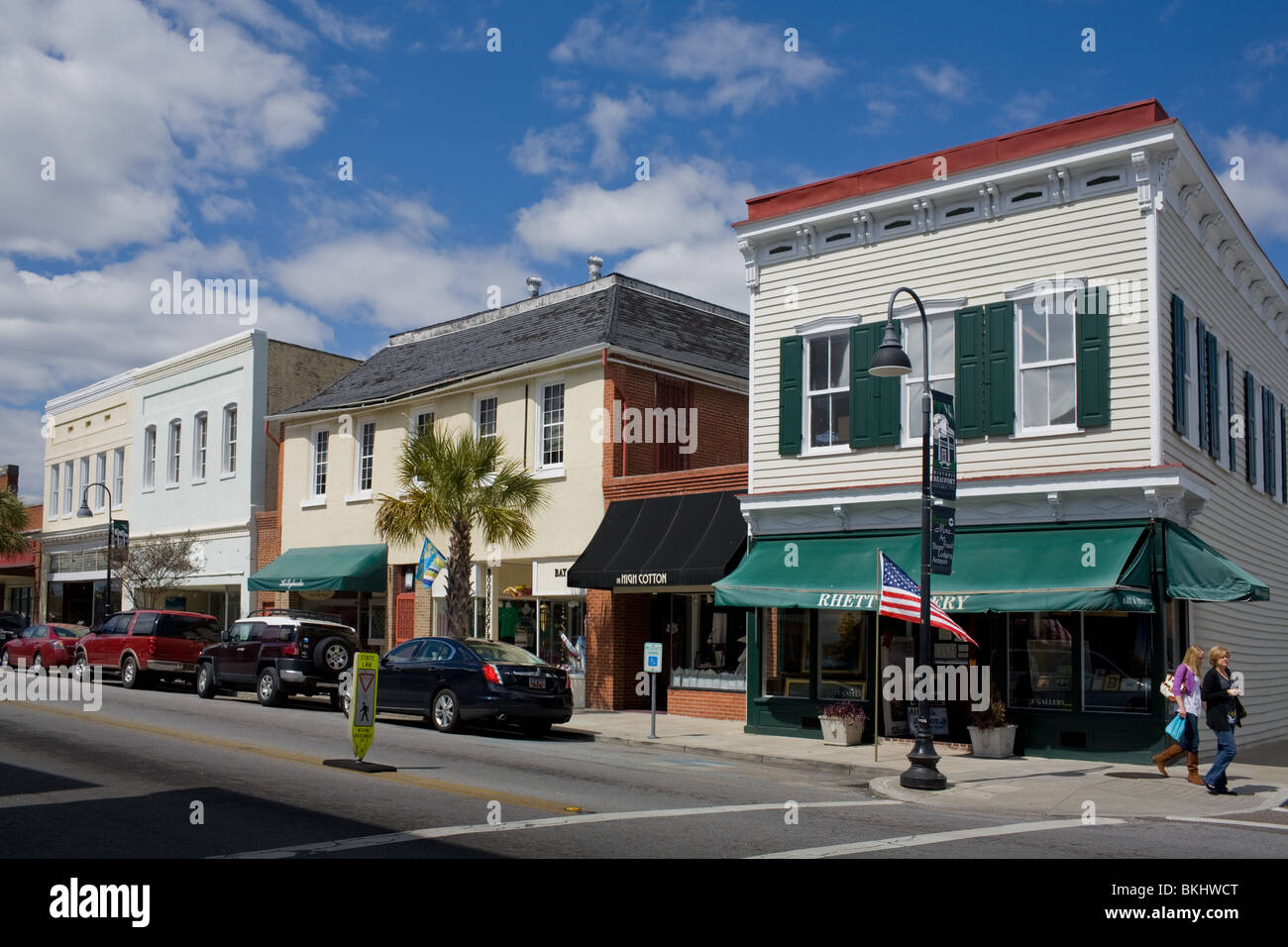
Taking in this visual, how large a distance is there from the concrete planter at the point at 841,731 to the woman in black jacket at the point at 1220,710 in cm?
553

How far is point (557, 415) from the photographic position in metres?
25.7

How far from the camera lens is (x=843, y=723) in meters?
17.8

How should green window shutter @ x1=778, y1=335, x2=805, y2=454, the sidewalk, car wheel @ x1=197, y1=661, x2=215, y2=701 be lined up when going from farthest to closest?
car wheel @ x1=197, y1=661, x2=215, y2=701, green window shutter @ x1=778, y1=335, x2=805, y2=454, the sidewalk

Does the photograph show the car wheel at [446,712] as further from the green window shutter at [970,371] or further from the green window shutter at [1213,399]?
the green window shutter at [1213,399]

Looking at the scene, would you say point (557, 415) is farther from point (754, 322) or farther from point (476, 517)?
point (754, 322)

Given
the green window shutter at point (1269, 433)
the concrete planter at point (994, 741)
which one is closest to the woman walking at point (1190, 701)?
the concrete planter at point (994, 741)

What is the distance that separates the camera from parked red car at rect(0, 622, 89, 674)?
30.2 m

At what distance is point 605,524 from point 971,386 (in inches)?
335

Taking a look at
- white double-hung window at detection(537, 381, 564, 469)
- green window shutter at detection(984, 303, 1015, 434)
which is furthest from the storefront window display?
white double-hung window at detection(537, 381, 564, 469)

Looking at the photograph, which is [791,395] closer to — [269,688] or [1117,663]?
[1117,663]

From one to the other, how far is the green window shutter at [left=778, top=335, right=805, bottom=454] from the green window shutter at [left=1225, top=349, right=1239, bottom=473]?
22.9ft

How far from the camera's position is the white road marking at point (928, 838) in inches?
351

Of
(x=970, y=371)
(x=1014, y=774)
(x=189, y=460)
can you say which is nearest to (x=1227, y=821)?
(x=1014, y=774)

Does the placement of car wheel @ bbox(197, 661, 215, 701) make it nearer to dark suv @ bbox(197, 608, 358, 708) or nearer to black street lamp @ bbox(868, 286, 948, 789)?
dark suv @ bbox(197, 608, 358, 708)
